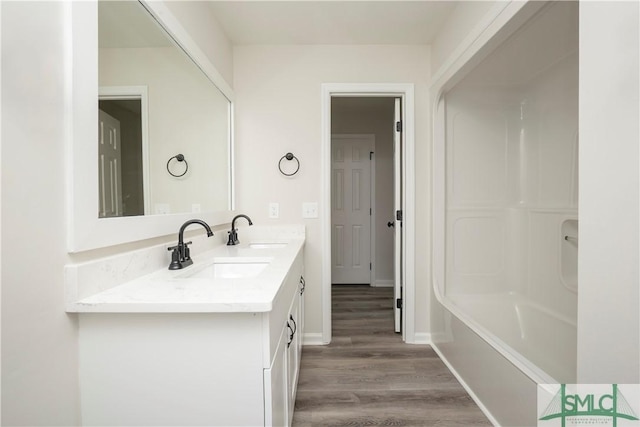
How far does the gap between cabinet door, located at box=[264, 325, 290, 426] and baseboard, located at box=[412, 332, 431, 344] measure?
1.52 meters

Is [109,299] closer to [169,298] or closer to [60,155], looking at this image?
[169,298]

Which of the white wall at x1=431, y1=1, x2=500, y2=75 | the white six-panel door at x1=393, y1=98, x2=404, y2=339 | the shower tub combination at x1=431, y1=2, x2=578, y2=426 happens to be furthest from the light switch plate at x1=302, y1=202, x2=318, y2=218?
the white wall at x1=431, y1=1, x2=500, y2=75

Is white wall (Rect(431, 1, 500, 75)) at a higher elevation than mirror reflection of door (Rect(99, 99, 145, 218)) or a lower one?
higher

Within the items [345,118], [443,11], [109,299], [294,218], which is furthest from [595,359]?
[345,118]

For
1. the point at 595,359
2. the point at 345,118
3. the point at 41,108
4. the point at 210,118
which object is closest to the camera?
the point at 41,108

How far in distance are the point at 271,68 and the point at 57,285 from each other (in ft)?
6.98

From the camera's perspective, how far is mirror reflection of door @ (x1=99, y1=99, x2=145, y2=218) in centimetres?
100

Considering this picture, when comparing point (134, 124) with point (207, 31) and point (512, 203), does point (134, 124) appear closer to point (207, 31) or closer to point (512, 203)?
point (207, 31)

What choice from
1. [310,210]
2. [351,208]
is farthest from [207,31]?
[351,208]

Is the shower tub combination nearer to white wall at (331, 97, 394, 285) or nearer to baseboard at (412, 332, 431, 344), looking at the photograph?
baseboard at (412, 332, 431, 344)

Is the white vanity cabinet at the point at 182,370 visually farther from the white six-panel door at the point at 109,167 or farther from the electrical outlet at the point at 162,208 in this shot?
the electrical outlet at the point at 162,208

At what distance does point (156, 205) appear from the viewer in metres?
1.33

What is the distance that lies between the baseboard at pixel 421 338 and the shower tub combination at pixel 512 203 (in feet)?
0.34

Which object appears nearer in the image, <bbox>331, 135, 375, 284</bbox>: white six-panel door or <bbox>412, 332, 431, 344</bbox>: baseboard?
<bbox>412, 332, 431, 344</bbox>: baseboard
